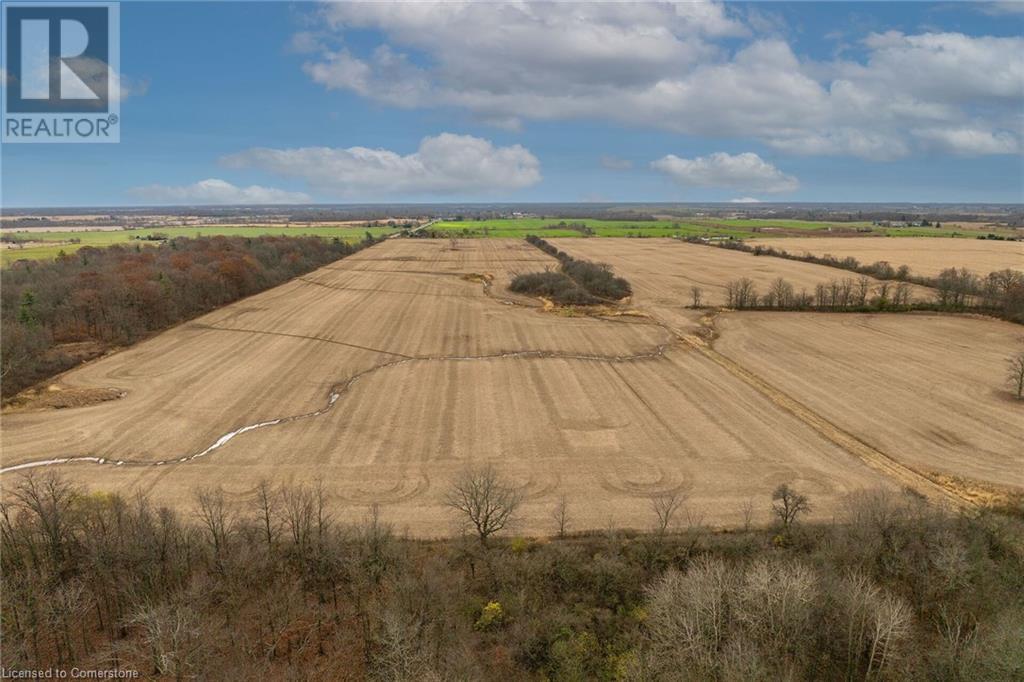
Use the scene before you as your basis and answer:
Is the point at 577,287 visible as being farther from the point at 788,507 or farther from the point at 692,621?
the point at 692,621

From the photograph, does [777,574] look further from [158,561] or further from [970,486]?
[158,561]

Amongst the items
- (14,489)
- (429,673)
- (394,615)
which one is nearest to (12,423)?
(14,489)

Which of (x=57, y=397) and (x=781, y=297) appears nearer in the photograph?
(x=57, y=397)

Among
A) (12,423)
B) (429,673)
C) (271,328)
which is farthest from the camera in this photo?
(271,328)

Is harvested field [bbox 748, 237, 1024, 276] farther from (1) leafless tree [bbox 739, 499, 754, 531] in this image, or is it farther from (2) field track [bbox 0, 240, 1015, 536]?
(1) leafless tree [bbox 739, 499, 754, 531]

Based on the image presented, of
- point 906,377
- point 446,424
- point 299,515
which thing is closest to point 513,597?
point 299,515

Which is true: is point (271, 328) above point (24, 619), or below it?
above

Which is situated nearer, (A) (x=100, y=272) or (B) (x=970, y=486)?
(B) (x=970, y=486)
